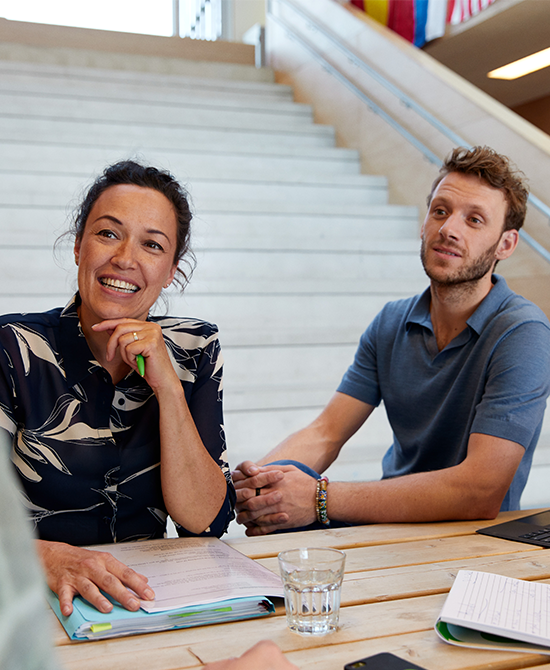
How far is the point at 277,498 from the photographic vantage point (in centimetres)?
132

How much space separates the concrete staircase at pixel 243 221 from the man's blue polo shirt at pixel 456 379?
53 cm

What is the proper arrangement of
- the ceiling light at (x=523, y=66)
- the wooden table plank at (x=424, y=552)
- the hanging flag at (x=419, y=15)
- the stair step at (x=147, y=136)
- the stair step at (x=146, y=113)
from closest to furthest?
the wooden table plank at (x=424, y=552) → the stair step at (x=147, y=136) → the stair step at (x=146, y=113) → the hanging flag at (x=419, y=15) → the ceiling light at (x=523, y=66)

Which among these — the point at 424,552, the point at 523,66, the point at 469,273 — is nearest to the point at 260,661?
the point at 424,552

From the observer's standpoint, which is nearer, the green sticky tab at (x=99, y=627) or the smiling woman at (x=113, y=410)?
the green sticky tab at (x=99, y=627)

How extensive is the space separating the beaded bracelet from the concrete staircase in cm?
76

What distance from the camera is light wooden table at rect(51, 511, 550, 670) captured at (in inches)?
25.9

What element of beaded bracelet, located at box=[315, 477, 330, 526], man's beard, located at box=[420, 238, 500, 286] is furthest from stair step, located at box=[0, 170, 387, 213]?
beaded bracelet, located at box=[315, 477, 330, 526]

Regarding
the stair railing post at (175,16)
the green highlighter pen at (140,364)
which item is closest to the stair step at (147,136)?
the green highlighter pen at (140,364)

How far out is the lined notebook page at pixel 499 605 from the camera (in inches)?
27.0

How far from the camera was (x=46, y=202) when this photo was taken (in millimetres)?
3049

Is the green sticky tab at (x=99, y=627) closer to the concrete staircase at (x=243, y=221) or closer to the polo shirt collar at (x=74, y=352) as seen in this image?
the polo shirt collar at (x=74, y=352)

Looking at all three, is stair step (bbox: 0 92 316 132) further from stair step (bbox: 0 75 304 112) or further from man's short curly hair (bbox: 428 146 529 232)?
man's short curly hair (bbox: 428 146 529 232)

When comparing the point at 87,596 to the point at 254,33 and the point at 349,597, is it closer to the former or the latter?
the point at 349,597

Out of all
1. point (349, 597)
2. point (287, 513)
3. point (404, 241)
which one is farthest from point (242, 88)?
point (349, 597)
